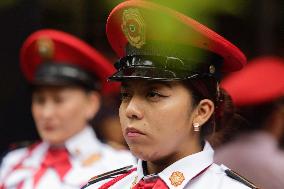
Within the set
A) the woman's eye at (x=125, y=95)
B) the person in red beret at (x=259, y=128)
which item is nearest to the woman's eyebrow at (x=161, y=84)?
the woman's eye at (x=125, y=95)

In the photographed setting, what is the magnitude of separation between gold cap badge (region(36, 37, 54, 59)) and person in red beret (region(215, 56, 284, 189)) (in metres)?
1.29

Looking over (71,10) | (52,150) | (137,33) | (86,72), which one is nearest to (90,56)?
(86,72)

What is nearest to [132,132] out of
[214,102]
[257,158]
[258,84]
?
[214,102]

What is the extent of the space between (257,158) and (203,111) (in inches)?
50.5

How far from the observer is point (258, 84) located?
4695mm

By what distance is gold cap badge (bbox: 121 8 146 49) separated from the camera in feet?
9.55

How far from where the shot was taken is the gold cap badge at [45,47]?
5.23 meters

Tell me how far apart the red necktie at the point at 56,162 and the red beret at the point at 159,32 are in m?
2.04

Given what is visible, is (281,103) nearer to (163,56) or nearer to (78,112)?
(78,112)

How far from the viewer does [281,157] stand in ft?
14.0

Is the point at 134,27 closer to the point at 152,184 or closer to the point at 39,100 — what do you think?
the point at 152,184

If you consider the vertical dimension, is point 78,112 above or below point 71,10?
below

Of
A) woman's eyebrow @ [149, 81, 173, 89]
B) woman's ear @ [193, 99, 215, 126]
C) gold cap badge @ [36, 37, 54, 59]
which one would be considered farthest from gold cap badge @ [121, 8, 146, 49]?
gold cap badge @ [36, 37, 54, 59]

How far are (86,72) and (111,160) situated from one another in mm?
681
